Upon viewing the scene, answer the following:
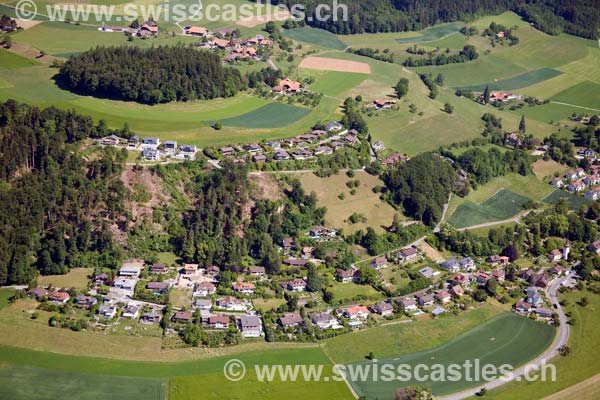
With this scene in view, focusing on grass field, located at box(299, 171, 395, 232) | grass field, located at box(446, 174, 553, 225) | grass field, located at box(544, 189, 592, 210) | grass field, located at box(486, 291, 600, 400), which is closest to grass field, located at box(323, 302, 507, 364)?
grass field, located at box(486, 291, 600, 400)

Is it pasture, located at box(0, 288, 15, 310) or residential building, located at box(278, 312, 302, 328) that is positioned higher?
pasture, located at box(0, 288, 15, 310)

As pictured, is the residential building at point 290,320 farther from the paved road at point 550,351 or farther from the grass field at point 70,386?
the paved road at point 550,351

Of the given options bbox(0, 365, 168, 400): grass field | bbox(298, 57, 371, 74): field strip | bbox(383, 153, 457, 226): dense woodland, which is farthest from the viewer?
bbox(298, 57, 371, 74): field strip

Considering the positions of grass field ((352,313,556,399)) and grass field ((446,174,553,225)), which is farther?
grass field ((446,174,553,225))

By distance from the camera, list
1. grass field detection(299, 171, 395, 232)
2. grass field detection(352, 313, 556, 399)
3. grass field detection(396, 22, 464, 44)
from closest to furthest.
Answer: grass field detection(352, 313, 556, 399) < grass field detection(299, 171, 395, 232) < grass field detection(396, 22, 464, 44)

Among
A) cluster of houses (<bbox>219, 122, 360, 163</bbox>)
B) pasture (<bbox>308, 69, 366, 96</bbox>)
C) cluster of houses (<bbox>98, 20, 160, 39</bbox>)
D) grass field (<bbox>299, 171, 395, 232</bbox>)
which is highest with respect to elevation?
cluster of houses (<bbox>98, 20, 160, 39</bbox>)

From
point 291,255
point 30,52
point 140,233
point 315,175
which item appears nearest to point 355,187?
point 315,175

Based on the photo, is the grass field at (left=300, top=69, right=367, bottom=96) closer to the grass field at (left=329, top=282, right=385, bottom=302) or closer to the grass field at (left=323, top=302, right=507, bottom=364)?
the grass field at (left=329, top=282, right=385, bottom=302)

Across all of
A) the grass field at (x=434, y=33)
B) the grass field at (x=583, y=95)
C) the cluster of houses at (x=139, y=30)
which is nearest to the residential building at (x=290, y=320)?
the cluster of houses at (x=139, y=30)
